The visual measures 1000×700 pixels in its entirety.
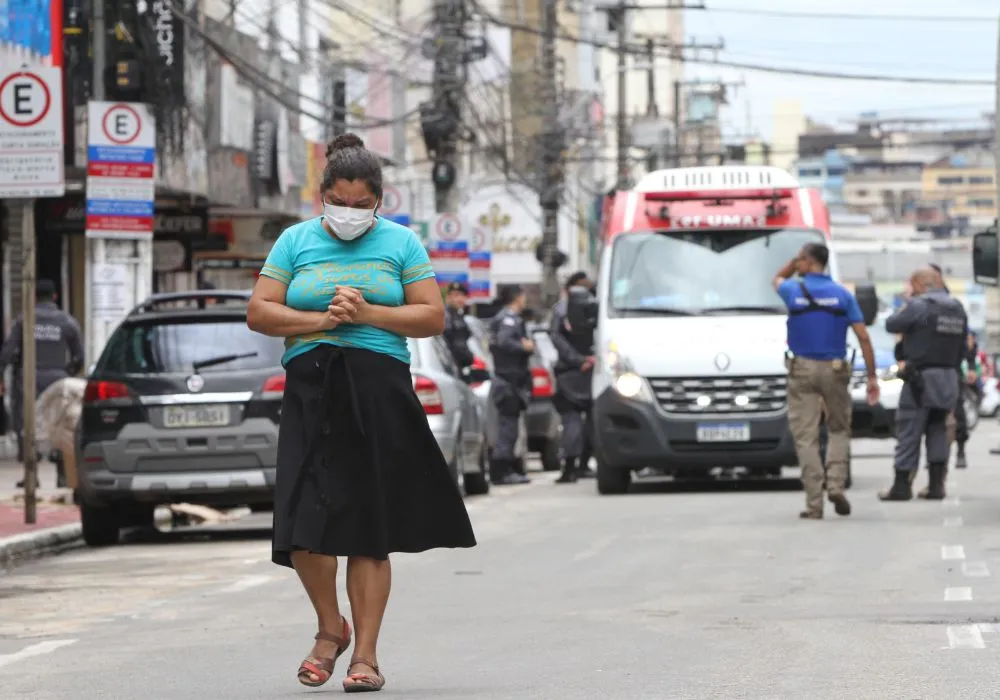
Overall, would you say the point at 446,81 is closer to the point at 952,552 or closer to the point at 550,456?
the point at 550,456

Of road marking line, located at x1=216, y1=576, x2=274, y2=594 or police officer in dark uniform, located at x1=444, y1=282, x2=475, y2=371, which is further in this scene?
police officer in dark uniform, located at x1=444, y1=282, x2=475, y2=371

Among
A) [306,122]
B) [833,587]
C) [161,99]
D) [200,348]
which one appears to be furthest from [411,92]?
[833,587]

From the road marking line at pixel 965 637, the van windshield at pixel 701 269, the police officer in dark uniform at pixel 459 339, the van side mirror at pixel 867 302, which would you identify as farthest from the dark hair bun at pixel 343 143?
the police officer in dark uniform at pixel 459 339

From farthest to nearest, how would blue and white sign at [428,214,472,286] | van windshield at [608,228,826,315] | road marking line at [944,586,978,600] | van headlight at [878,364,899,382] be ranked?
1. blue and white sign at [428,214,472,286]
2. van headlight at [878,364,899,382]
3. van windshield at [608,228,826,315]
4. road marking line at [944,586,978,600]

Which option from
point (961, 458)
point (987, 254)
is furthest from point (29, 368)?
point (961, 458)

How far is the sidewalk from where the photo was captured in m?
15.2

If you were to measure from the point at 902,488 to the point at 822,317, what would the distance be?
280 cm

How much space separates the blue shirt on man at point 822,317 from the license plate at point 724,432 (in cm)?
327

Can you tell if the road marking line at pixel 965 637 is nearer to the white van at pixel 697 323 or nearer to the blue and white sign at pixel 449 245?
the white van at pixel 697 323

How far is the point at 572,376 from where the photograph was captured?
23.4 metres

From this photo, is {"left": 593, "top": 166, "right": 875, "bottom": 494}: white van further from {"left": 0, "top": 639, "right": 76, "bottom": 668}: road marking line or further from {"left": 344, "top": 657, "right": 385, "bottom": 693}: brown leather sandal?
{"left": 344, "top": 657, "right": 385, "bottom": 693}: brown leather sandal

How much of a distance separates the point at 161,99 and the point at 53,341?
8356 mm

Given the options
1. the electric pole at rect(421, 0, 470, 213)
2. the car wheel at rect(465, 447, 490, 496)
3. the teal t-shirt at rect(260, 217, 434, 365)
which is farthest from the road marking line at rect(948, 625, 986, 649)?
the electric pole at rect(421, 0, 470, 213)

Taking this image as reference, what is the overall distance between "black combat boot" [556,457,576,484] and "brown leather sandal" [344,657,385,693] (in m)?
15.8
